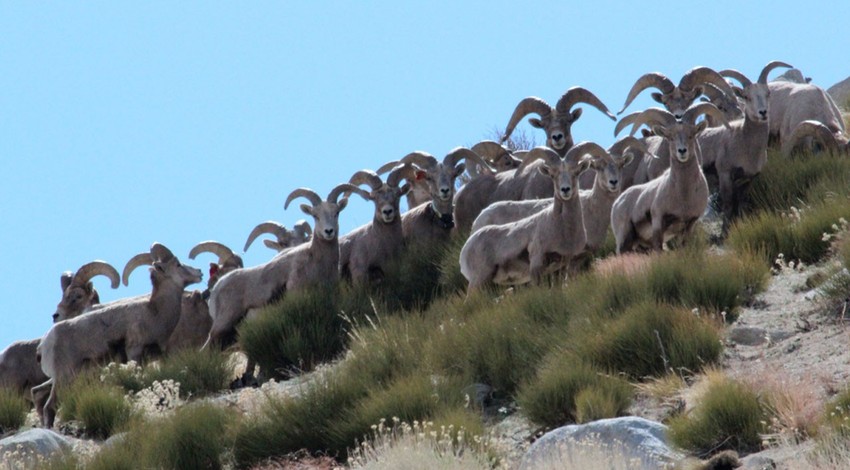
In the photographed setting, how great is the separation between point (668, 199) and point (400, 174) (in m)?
4.74

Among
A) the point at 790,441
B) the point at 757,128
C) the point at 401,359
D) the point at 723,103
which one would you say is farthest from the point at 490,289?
the point at 790,441

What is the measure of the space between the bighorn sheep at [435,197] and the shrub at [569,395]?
6.90 metres

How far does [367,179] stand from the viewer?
62.3 ft

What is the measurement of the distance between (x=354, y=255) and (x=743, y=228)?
16.8 feet

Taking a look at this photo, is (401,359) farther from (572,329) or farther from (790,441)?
(790,441)

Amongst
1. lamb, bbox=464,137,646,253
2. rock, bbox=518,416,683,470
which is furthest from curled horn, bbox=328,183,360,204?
rock, bbox=518,416,683,470

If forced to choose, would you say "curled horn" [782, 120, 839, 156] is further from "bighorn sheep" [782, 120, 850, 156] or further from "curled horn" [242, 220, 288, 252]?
"curled horn" [242, 220, 288, 252]

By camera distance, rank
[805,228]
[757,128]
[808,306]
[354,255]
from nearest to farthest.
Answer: [808,306]
[805,228]
[757,128]
[354,255]

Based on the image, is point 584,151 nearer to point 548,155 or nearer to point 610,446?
point 548,155

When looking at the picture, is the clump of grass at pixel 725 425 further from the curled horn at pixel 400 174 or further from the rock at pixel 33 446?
the curled horn at pixel 400 174

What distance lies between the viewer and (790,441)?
9.64 m

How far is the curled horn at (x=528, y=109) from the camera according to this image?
2022 centimetres

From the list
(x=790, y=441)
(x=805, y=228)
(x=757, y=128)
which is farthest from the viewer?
(x=757, y=128)

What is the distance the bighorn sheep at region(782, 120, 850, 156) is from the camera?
1797 centimetres
